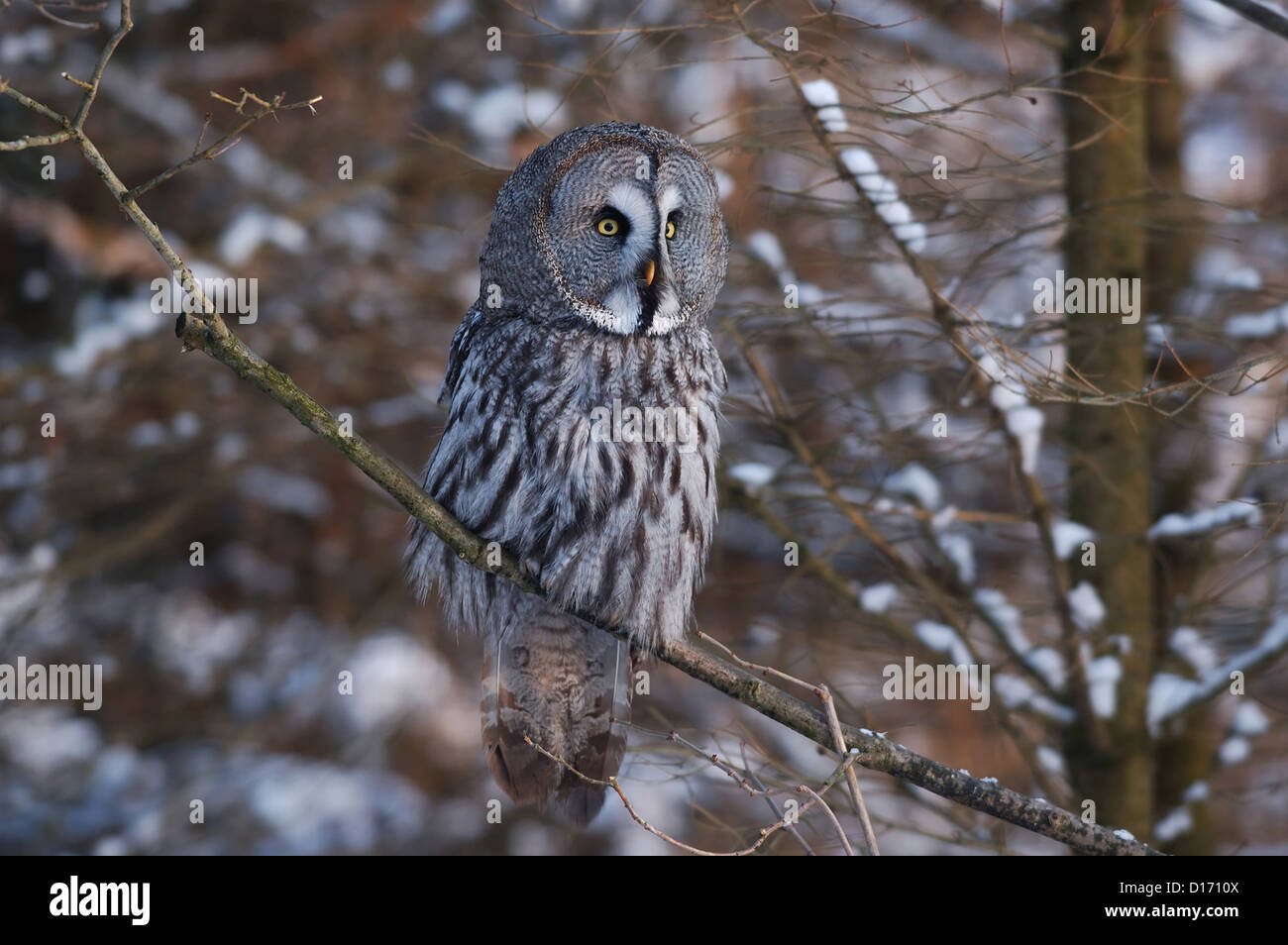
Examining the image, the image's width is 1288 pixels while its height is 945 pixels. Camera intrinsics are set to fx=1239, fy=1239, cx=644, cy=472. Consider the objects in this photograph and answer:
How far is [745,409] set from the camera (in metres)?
4.61

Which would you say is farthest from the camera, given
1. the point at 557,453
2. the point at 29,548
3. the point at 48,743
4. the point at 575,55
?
the point at 48,743

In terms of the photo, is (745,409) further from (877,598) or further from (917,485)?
(877,598)

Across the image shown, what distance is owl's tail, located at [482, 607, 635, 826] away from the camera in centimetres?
420

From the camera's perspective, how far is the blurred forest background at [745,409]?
14.5 feet

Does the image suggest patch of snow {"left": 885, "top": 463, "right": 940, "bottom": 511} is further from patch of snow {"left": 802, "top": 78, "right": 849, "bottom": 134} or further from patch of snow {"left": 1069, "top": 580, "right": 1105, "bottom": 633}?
patch of snow {"left": 802, "top": 78, "right": 849, "bottom": 134}

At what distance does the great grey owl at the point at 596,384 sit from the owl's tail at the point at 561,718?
0.50 ft

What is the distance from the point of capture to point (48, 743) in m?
8.66

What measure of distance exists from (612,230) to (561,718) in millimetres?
1651

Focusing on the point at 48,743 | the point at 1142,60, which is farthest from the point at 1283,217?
the point at 48,743

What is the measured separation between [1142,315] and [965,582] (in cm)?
128

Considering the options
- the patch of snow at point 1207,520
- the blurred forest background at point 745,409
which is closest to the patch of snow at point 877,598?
the blurred forest background at point 745,409

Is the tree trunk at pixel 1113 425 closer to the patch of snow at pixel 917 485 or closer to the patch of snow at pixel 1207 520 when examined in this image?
the patch of snow at pixel 1207 520

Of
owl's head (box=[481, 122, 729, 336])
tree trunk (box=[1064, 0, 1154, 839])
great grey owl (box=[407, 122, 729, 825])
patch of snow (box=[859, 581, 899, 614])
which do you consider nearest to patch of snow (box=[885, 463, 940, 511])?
patch of snow (box=[859, 581, 899, 614])

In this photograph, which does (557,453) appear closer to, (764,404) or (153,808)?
(764,404)
